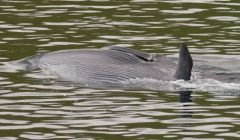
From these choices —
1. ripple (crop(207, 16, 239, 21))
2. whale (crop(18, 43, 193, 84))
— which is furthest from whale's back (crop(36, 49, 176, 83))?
ripple (crop(207, 16, 239, 21))

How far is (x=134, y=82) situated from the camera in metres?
17.5

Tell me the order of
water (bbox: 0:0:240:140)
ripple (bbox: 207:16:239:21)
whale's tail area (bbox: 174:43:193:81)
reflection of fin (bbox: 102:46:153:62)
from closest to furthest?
water (bbox: 0:0:240:140) → whale's tail area (bbox: 174:43:193:81) → reflection of fin (bbox: 102:46:153:62) → ripple (bbox: 207:16:239:21)

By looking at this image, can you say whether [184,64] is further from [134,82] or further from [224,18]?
[224,18]

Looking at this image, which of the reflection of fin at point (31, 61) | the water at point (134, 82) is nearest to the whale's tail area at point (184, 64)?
the water at point (134, 82)

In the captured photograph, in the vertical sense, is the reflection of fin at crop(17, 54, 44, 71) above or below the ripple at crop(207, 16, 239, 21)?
below

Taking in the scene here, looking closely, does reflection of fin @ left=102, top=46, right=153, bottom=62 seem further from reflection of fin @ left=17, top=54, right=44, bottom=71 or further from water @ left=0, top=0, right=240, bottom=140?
reflection of fin @ left=17, top=54, right=44, bottom=71

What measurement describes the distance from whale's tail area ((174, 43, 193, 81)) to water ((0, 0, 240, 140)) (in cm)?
13

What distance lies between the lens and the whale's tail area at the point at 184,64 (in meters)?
16.9

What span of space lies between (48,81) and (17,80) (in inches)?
19.4

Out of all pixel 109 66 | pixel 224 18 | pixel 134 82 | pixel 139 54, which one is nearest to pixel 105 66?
pixel 109 66

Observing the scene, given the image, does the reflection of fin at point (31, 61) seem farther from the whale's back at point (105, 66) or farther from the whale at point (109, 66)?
the whale's back at point (105, 66)

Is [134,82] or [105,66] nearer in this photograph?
[134,82]

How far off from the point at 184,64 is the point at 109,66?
5.10ft

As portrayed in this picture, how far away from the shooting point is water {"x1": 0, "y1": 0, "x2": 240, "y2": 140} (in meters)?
14.1
